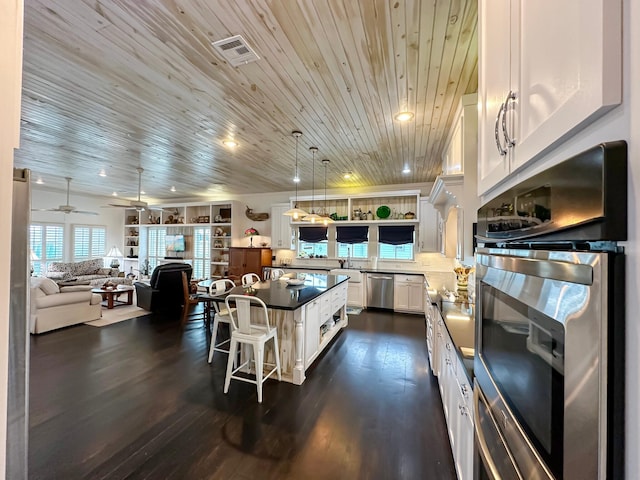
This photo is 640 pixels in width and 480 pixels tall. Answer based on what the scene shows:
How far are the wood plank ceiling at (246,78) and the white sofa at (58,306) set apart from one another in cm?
220

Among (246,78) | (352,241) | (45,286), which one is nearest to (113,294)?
(45,286)

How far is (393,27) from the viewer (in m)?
1.74

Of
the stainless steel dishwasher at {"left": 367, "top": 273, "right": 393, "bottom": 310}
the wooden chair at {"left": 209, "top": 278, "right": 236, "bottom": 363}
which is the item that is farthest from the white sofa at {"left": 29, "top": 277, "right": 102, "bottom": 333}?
the stainless steel dishwasher at {"left": 367, "top": 273, "right": 393, "bottom": 310}

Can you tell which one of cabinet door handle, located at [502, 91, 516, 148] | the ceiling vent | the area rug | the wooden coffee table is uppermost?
the ceiling vent

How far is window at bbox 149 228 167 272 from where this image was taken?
8461 millimetres

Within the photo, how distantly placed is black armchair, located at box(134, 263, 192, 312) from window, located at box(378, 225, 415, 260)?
4479 mm

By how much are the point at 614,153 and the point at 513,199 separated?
0.31m

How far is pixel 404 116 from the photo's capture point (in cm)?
295

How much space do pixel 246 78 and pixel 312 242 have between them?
194 inches

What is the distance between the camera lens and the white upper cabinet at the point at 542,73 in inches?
15.7

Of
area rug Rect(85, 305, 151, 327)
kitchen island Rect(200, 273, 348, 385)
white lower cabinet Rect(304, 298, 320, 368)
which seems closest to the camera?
kitchen island Rect(200, 273, 348, 385)

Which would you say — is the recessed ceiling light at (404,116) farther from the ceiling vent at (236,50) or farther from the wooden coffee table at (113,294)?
the wooden coffee table at (113,294)

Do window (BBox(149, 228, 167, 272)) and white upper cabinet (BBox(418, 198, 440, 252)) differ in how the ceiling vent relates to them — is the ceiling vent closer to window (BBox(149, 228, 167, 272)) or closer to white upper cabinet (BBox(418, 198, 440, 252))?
white upper cabinet (BBox(418, 198, 440, 252))

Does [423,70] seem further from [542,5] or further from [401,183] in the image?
[401,183]
